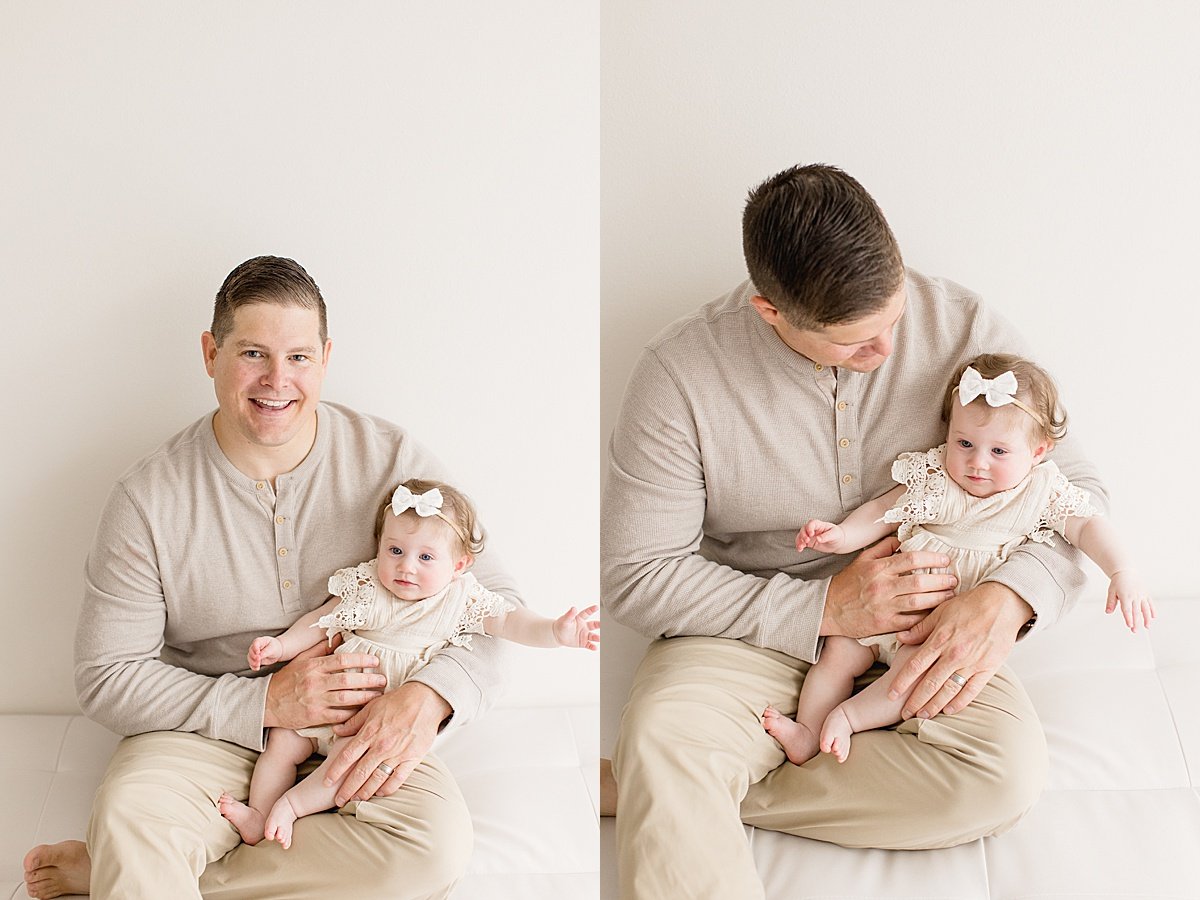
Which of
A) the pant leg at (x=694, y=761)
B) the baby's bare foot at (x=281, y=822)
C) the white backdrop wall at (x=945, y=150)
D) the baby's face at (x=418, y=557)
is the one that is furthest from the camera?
the white backdrop wall at (x=945, y=150)

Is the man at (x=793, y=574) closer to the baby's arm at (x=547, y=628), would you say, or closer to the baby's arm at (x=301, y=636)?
the baby's arm at (x=547, y=628)

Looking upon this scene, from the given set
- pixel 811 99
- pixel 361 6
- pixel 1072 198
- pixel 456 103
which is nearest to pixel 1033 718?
pixel 1072 198

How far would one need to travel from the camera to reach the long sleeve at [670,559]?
1.63 meters

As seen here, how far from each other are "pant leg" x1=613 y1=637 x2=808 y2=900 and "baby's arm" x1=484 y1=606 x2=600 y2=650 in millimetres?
127

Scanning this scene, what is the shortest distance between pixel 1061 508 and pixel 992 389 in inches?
8.4

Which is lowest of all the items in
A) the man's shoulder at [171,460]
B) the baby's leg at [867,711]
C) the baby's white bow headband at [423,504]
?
the baby's leg at [867,711]

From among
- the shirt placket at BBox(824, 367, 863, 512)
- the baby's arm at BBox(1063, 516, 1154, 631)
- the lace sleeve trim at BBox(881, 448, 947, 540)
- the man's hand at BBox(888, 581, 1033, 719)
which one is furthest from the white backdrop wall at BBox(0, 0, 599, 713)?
the baby's arm at BBox(1063, 516, 1154, 631)

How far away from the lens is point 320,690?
62.5 inches

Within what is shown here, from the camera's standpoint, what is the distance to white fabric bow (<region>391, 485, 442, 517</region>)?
1595 mm

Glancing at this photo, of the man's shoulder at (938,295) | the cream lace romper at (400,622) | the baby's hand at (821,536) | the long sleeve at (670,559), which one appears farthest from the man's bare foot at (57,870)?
the man's shoulder at (938,295)

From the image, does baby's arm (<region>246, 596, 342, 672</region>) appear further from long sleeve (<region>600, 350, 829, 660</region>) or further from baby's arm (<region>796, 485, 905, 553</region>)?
baby's arm (<region>796, 485, 905, 553</region>)

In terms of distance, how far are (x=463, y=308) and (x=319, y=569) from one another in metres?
0.51

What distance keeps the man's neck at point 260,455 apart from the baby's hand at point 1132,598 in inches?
47.2

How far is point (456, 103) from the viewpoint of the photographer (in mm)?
1840
